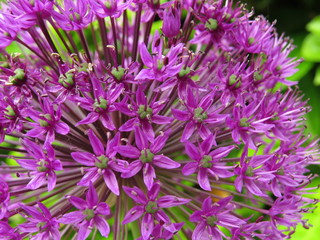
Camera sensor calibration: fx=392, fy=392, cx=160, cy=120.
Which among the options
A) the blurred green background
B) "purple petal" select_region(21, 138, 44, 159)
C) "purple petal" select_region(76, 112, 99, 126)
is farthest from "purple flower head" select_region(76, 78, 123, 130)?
the blurred green background

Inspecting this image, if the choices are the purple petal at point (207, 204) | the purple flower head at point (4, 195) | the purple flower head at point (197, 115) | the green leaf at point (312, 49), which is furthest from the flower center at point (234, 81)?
the green leaf at point (312, 49)

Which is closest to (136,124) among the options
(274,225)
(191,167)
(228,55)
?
(191,167)

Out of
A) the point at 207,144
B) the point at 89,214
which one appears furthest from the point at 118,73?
the point at 89,214

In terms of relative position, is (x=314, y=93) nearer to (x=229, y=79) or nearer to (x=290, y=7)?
(x=290, y=7)

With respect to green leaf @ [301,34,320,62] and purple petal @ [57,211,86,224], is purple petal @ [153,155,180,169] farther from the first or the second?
green leaf @ [301,34,320,62]

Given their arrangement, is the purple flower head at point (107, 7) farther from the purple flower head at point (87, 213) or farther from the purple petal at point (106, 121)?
the purple flower head at point (87, 213)

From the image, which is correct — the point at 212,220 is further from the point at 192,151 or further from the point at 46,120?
the point at 46,120
